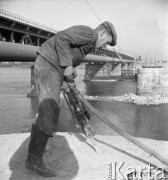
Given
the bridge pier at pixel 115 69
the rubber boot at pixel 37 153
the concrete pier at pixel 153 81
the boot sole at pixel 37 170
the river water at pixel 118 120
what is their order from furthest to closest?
the bridge pier at pixel 115 69 → the concrete pier at pixel 153 81 → the river water at pixel 118 120 → the boot sole at pixel 37 170 → the rubber boot at pixel 37 153

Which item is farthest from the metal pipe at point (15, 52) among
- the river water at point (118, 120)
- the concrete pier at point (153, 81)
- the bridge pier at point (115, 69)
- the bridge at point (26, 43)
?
the bridge pier at point (115, 69)

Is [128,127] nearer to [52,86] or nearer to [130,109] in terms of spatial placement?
[130,109]

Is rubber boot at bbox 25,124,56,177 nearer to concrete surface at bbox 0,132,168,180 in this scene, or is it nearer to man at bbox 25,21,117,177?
man at bbox 25,21,117,177

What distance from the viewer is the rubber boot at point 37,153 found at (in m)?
3.38

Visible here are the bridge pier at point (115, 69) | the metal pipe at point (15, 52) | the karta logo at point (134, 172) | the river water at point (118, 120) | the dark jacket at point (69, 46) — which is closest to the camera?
the dark jacket at point (69, 46)

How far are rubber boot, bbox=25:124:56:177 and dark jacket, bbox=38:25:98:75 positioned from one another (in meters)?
0.99

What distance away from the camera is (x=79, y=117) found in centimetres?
475

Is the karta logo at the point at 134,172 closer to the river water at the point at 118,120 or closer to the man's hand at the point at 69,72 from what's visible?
the man's hand at the point at 69,72

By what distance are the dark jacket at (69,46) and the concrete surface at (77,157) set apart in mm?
1723

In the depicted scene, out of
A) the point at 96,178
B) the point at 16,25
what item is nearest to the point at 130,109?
the point at 16,25

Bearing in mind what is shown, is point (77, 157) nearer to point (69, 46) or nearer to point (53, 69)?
point (53, 69)

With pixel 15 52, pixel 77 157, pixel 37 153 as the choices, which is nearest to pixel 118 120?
pixel 15 52

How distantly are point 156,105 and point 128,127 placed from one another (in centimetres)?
992

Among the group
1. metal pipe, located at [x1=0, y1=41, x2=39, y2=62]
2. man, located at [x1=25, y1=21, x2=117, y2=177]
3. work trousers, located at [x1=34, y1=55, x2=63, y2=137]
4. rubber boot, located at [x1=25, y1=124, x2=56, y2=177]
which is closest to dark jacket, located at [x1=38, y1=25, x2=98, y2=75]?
man, located at [x1=25, y1=21, x2=117, y2=177]
